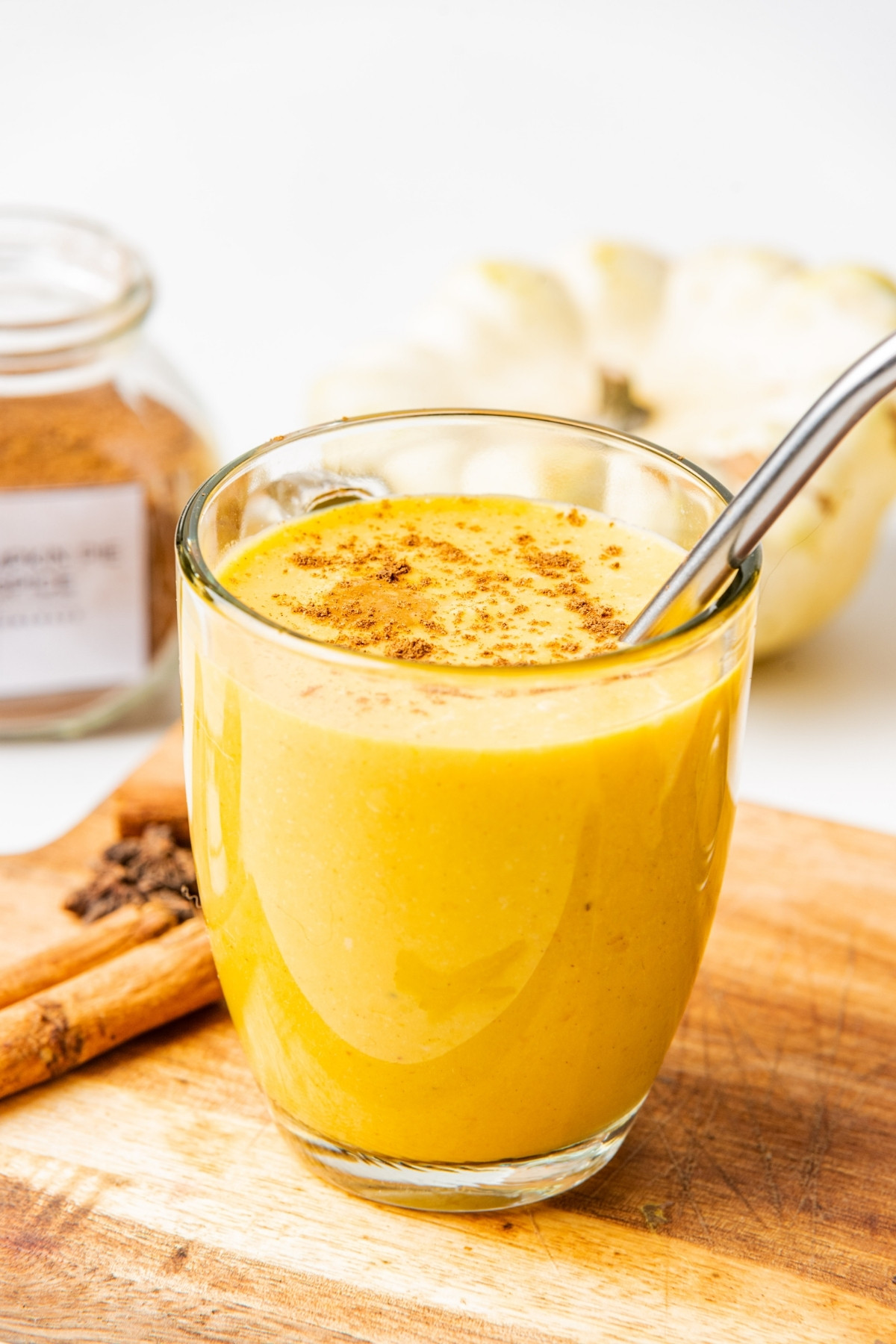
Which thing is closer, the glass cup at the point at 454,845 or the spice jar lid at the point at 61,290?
the glass cup at the point at 454,845

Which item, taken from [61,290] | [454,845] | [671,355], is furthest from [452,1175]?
[671,355]

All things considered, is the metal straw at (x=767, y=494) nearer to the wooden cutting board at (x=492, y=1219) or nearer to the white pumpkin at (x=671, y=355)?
the wooden cutting board at (x=492, y=1219)

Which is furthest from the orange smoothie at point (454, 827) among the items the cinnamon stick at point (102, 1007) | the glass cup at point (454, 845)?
the cinnamon stick at point (102, 1007)

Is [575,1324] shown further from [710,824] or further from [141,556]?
[141,556]

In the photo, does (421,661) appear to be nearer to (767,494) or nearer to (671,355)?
(767,494)

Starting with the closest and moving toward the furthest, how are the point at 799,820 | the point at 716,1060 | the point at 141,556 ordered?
the point at 716,1060, the point at 799,820, the point at 141,556

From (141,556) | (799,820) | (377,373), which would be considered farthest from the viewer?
(377,373)

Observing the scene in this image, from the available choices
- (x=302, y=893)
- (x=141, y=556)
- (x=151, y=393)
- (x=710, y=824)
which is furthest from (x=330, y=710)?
(x=151, y=393)
